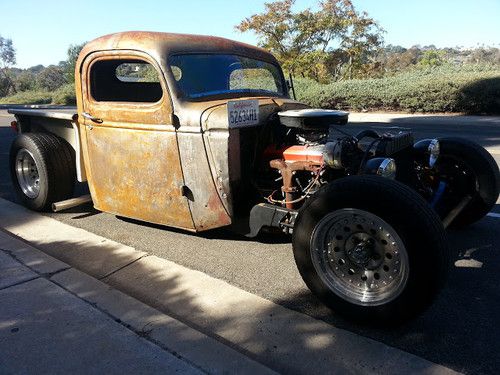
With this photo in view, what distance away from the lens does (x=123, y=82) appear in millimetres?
4980

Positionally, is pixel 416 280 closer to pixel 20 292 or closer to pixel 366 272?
pixel 366 272

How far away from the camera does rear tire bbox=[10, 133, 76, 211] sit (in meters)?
4.68

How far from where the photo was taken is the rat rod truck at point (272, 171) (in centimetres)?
254


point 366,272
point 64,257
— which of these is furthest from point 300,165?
point 64,257

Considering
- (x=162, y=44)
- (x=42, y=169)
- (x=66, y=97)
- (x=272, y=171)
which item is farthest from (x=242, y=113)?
(x=66, y=97)

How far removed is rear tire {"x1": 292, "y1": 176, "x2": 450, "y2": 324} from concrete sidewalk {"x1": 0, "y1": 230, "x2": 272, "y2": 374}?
0.74 m

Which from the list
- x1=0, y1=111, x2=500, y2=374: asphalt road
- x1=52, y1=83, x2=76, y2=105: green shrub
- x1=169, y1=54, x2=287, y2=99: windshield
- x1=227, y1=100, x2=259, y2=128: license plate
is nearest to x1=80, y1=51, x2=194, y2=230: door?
x1=169, y1=54, x2=287, y2=99: windshield

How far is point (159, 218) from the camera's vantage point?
151 inches

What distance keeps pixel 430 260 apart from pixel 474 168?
Answer: 1.81 m

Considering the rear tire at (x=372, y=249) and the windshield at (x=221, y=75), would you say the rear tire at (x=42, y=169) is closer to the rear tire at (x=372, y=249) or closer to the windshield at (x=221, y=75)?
→ the windshield at (x=221, y=75)

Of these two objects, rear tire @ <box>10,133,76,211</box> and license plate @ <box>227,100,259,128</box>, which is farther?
rear tire @ <box>10,133,76,211</box>

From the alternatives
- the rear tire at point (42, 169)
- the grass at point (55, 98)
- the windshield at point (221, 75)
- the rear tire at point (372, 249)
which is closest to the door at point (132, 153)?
the windshield at point (221, 75)

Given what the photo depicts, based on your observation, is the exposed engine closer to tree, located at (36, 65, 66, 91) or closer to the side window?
the side window

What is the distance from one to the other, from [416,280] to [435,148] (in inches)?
56.6
